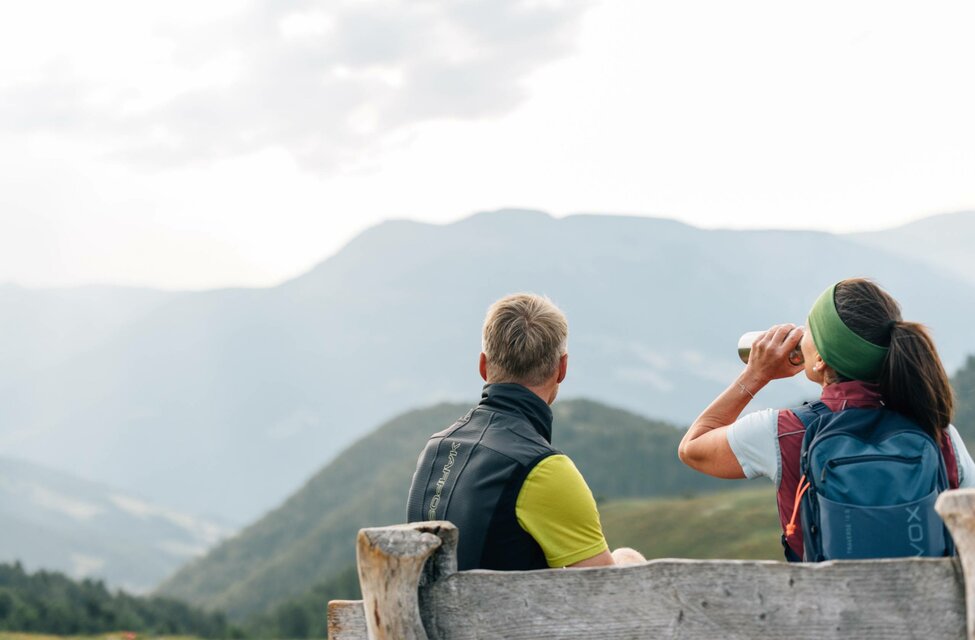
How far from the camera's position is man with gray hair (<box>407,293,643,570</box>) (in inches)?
162

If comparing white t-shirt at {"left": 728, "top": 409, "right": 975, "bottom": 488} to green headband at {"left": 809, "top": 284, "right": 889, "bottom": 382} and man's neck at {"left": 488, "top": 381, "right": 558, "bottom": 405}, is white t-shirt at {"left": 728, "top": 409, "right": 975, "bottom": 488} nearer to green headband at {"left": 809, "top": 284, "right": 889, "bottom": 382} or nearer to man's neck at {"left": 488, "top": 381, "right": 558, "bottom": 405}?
green headband at {"left": 809, "top": 284, "right": 889, "bottom": 382}

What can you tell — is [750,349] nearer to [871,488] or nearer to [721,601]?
[871,488]

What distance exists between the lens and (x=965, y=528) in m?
2.51

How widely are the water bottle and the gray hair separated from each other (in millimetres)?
751

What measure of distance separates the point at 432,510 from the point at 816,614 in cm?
207

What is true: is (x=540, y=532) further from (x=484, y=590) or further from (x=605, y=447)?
(x=605, y=447)

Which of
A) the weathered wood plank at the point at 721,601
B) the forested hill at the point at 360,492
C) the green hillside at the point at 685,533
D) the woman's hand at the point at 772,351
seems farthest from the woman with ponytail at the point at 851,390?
the forested hill at the point at 360,492

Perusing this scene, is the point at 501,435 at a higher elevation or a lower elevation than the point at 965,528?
higher

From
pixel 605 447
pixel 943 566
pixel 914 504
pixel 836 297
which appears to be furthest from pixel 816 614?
pixel 605 447

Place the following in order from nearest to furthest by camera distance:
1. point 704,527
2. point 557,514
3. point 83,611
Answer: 1. point 557,514
2. point 83,611
3. point 704,527

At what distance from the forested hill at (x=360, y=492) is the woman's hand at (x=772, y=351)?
5832 centimetres

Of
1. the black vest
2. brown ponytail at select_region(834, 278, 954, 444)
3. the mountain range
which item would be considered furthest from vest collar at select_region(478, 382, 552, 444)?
the mountain range

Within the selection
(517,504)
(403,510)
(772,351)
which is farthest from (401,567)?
(403,510)

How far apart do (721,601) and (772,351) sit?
5.73 ft
